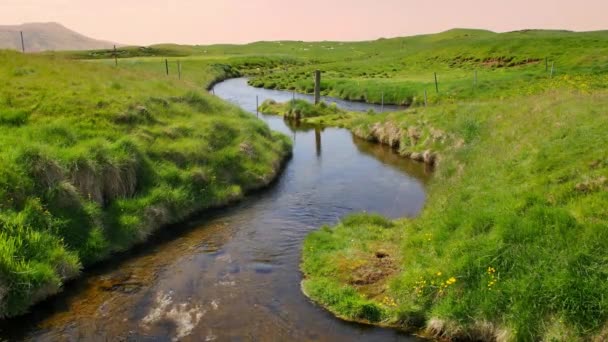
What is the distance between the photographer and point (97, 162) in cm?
2111

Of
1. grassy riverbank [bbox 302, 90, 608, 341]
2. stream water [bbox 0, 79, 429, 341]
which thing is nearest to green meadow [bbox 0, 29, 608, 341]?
grassy riverbank [bbox 302, 90, 608, 341]

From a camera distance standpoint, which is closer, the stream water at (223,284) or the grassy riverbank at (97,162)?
the stream water at (223,284)

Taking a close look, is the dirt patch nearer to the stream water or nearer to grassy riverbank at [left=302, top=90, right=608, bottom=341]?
grassy riverbank at [left=302, top=90, right=608, bottom=341]

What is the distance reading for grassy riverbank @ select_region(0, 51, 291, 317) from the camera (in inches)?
661

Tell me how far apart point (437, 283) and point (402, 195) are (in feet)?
46.0

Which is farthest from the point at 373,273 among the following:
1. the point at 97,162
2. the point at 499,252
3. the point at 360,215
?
the point at 97,162

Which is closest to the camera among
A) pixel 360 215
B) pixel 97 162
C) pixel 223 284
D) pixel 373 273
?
pixel 373 273

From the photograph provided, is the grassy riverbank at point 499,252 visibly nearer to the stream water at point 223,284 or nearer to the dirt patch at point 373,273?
the dirt patch at point 373,273

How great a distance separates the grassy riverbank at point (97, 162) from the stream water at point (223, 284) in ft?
3.04

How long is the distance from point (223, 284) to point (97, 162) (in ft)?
27.1

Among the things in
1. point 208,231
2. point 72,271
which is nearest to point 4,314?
point 72,271

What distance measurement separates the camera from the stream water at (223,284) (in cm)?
1411

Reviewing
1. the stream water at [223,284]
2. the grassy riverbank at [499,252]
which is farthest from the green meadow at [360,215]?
the stream water at [223,284]

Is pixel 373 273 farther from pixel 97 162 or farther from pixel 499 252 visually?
pixel 97 162
